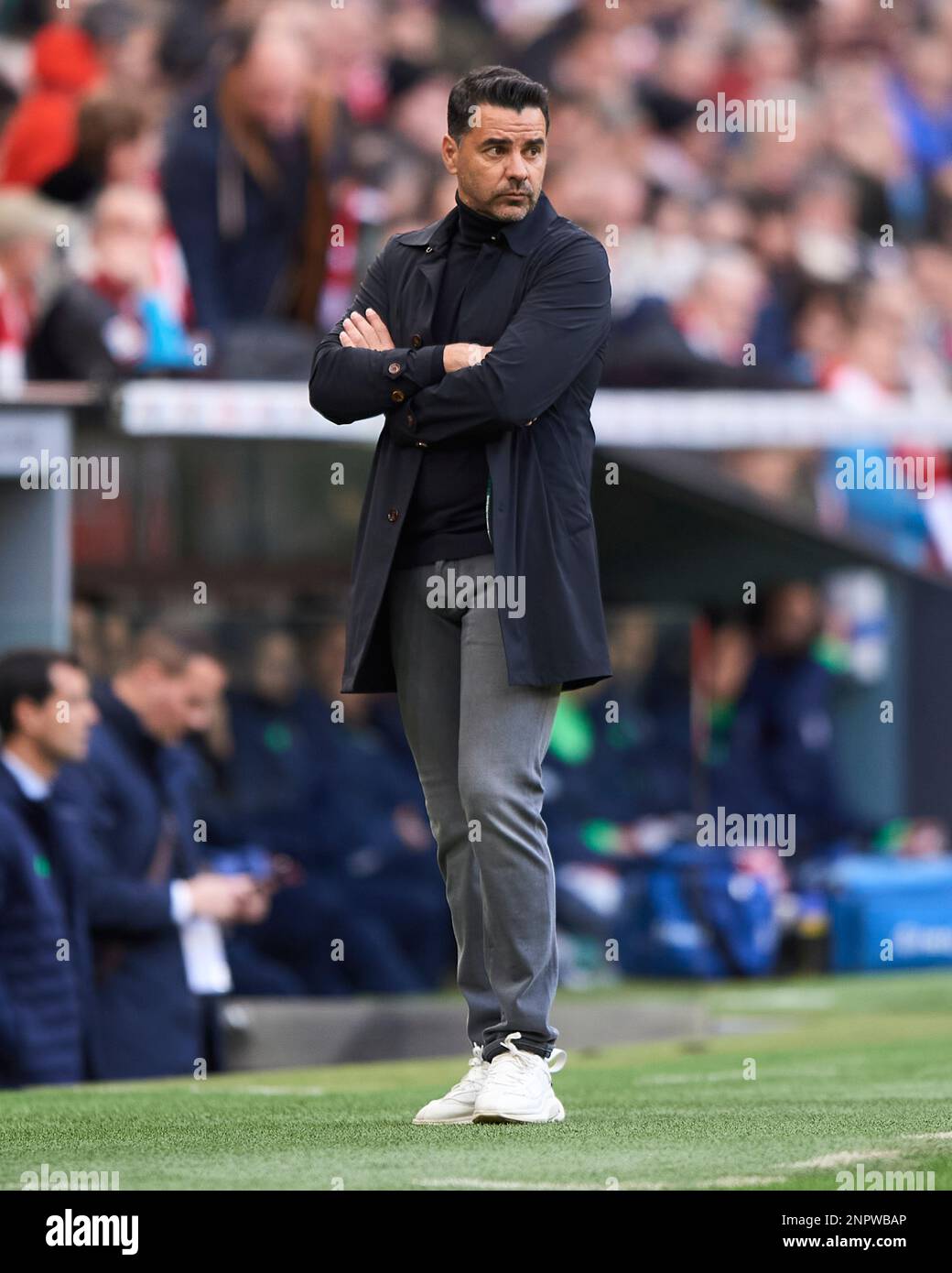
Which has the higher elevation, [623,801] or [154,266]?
[154,266]

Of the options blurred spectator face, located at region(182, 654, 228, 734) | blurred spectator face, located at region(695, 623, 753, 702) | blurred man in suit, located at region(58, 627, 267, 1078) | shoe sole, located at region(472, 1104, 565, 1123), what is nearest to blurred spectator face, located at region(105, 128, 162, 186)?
blurred spectator face, located at region(182, 654, 228, 734)

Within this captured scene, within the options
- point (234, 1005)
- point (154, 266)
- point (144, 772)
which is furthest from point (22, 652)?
point (154, 266)

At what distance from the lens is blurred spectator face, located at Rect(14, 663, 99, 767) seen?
6.92m

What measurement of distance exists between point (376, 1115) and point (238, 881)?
2.53m

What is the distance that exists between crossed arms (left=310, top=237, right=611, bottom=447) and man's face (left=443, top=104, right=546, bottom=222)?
139 millimetres

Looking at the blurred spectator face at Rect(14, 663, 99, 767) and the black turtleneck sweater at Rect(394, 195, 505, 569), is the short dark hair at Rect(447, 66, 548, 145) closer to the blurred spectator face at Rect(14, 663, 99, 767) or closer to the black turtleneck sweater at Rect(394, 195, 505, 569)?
the black turtleneck sweater at Rect(394, 195, 505, 569)

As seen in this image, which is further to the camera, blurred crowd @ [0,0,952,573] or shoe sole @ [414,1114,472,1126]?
blurred crowd @ [0,0,952,573]

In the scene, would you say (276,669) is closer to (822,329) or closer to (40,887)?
(40,887)

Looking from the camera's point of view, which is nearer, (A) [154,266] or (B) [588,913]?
(A) [154,266]

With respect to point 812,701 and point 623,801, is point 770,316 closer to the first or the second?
point 812,701

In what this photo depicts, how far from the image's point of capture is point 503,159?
A: 4438 mm

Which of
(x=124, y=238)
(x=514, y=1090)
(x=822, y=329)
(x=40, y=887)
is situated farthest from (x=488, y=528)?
(x=822, y=329)

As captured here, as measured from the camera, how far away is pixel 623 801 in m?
9.95

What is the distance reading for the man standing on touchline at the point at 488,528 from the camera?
4.34m
